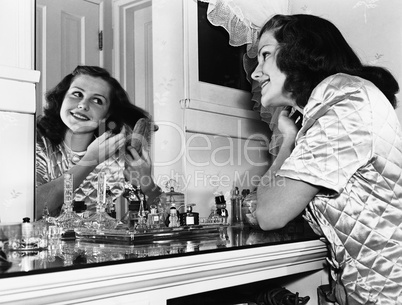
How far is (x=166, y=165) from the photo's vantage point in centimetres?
189

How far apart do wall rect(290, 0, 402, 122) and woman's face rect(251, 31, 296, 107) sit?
518 millimetres

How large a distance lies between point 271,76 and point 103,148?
0.60 m

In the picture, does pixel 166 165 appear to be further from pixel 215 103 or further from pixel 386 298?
pixel 386 298

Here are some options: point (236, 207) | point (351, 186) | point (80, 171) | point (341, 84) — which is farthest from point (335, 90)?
point (236, 207)

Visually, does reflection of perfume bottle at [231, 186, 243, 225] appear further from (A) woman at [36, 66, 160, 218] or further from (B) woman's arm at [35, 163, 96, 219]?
(B) woman's arm at [35, 163, 96, 219]

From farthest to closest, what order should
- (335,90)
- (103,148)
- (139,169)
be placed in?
(139,169), (103,148), (335,90)

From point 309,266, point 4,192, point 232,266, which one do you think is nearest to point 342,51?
point 309,266

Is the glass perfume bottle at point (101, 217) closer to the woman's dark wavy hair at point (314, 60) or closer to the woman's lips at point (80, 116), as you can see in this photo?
the woman's lips at point (80, 116)

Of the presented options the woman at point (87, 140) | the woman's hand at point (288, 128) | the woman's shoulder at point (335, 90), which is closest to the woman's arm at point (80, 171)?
the woman at point (87, 140)

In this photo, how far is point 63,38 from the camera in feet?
5.20

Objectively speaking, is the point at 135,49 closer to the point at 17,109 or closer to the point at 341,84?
the point at 17,109

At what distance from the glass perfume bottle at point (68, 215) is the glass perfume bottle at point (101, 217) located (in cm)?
3

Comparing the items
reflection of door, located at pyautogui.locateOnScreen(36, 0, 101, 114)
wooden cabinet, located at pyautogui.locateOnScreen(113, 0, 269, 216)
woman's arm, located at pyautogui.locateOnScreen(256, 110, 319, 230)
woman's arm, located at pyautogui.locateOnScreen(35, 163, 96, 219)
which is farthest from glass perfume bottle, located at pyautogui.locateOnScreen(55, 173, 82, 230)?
woman's arm, located at pyautogui.locateOnScreen(256, 110, 319, 230)

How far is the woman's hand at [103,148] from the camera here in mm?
1644
